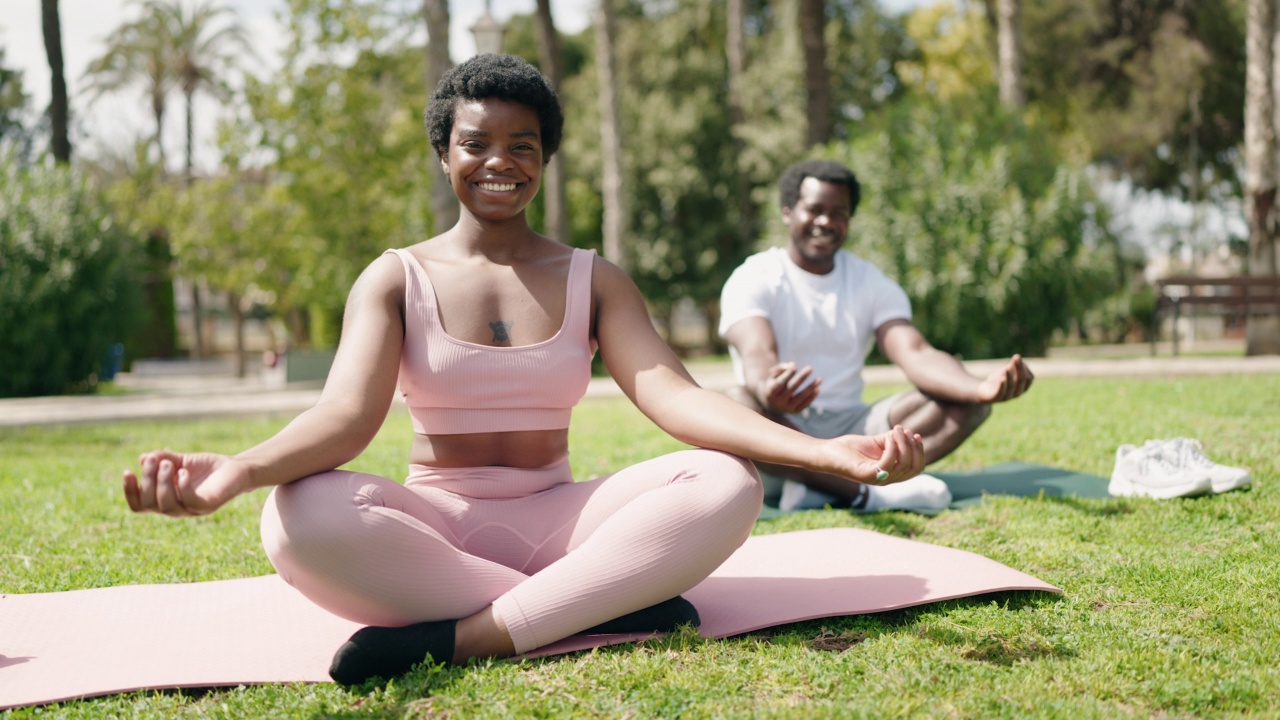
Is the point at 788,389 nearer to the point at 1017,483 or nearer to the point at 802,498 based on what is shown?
the point at 802,498

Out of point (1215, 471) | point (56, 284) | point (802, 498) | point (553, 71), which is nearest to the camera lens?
point (1215, 471)

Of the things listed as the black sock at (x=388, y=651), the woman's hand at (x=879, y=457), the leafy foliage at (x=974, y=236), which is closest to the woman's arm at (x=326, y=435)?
the black sock at (x=388, y=651)

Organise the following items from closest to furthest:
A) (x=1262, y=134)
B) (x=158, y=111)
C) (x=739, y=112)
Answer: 1. (x=1262, y=134)
2. (x=739, y=112)
3. (x=158, y=111)

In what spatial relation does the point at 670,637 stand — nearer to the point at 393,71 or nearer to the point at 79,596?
the point at 79,596

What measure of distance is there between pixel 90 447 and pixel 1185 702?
7.81 meters

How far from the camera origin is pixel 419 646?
2520 millimetres

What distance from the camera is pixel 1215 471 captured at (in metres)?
4.57

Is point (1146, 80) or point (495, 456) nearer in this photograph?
point (495, 456)

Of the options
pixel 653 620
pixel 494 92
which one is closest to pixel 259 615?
pixel 653 620

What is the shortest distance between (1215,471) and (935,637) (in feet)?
8.21

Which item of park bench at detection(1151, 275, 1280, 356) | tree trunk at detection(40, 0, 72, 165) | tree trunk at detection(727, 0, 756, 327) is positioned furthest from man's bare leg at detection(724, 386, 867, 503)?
tree trunk at detection(727, 0, 756, 327)

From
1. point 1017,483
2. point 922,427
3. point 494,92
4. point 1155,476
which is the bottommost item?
point 1017,483

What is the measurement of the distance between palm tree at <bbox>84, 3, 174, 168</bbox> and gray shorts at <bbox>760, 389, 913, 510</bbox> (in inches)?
1200

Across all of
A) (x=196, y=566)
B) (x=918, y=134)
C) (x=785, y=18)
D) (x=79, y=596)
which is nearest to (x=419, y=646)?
(x=79, y=596)
